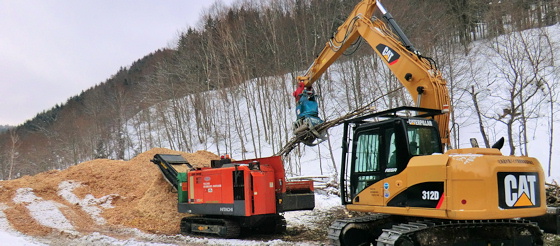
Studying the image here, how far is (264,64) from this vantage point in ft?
94.6

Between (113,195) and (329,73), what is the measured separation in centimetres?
1769

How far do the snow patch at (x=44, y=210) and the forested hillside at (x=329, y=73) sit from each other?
1273cm

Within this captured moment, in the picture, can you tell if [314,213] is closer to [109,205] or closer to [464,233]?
[109,205]

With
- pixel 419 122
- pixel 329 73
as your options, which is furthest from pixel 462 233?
pixel 329 73

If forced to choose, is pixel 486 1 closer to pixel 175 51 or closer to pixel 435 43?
pixel 435 43

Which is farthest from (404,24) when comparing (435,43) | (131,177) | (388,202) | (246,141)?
(388,202)

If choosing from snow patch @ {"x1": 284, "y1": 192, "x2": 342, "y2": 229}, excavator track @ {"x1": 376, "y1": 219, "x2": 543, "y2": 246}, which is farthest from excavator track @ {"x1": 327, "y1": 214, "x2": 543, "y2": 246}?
snow patch @ {"x1": 284, "y1": 192, "x2": 342, "y2": 229}

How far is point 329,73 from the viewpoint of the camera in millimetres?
28547

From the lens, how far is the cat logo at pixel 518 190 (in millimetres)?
5035

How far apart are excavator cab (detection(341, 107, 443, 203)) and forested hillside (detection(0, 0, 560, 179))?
40.0 ft

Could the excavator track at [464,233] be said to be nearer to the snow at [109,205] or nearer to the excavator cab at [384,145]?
the excavator cab at [384,145]

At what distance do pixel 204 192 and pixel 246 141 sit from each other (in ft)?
63.9

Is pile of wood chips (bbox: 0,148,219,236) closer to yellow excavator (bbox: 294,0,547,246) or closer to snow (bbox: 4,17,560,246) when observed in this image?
snow (bbox: 4,17,560,246)

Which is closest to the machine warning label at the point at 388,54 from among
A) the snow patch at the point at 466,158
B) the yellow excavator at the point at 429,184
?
the yellow excavator at the point at 429,184
